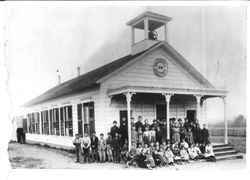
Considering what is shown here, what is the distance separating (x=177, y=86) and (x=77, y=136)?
149 inches

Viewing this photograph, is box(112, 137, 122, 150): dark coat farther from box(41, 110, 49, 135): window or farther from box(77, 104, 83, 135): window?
box(41, 110, 49, 135): window

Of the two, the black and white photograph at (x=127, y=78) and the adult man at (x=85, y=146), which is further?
the adult man at (x=85, y=146)

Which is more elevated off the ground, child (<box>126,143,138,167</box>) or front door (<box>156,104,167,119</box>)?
front door (<box>156,104,167,119</box>)

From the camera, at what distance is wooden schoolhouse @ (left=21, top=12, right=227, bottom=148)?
1066cm

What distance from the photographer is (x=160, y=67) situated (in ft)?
37.8

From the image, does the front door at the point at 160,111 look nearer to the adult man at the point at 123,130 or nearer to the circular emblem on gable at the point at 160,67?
the circular emblem on gable at the point at 160,67

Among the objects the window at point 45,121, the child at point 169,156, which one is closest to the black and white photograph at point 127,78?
the child at point 169,156

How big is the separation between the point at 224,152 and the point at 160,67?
3.52 metres

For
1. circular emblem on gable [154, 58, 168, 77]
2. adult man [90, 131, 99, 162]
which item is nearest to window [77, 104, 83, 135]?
adult man [90, 131, 99, 162]

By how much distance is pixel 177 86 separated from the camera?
1155 cm

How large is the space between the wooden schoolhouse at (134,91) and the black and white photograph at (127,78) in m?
0.03

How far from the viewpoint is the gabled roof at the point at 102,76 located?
10.8 metres

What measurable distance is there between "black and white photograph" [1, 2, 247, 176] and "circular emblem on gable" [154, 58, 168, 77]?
7cm

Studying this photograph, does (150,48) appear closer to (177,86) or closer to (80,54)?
(177,86)
